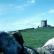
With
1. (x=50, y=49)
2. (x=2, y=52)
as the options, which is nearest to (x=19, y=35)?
(x=2, y=52)

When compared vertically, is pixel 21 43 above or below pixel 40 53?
above

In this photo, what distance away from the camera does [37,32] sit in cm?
1415

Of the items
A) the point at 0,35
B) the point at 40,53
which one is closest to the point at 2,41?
the point at 0,35

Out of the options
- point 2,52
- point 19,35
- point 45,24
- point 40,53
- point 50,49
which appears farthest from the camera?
point 45,24

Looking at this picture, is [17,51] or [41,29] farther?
[41,29]

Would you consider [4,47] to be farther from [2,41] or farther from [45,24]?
[45,24]

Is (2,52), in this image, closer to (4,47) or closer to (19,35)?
(4,47)

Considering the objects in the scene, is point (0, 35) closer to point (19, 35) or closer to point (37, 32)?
point (19, 35)

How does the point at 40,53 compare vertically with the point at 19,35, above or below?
below

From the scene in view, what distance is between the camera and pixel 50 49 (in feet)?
20.4

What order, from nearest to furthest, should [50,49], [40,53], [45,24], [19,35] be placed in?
[19,35] → [40,53] → [50,49] → [45,24]

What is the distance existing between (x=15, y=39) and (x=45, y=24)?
10.1m

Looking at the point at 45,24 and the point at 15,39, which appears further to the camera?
the point at 45,24

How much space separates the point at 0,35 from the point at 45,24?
1018 cm
